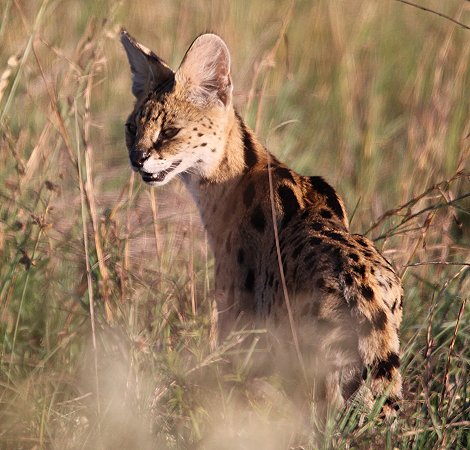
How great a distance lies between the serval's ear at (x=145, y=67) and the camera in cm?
492

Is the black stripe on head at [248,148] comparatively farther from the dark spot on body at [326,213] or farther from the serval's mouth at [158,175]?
the dark spot on body at [326,213]

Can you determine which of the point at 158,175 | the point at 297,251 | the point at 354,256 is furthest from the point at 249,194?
the point at 354,256

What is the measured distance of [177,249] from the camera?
16.6 ft

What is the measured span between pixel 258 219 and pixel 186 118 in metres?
0.60

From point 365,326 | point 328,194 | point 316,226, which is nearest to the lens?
point 365,326

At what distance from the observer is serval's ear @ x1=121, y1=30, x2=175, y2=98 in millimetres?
4922

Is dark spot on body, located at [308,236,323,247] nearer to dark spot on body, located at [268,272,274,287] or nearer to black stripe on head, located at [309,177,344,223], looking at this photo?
dark spot on body, located at [268,272,274,287]

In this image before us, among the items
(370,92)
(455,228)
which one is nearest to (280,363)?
(455,228)

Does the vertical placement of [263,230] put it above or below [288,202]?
below

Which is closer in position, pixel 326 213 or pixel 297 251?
pixel 297 251

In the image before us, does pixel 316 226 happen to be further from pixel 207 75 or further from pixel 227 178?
pixel 207 75

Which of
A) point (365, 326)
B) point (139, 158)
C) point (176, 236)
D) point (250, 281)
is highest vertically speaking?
point (139, 158)

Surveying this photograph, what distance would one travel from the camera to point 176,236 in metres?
5.18

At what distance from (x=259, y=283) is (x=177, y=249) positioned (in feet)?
3.08
